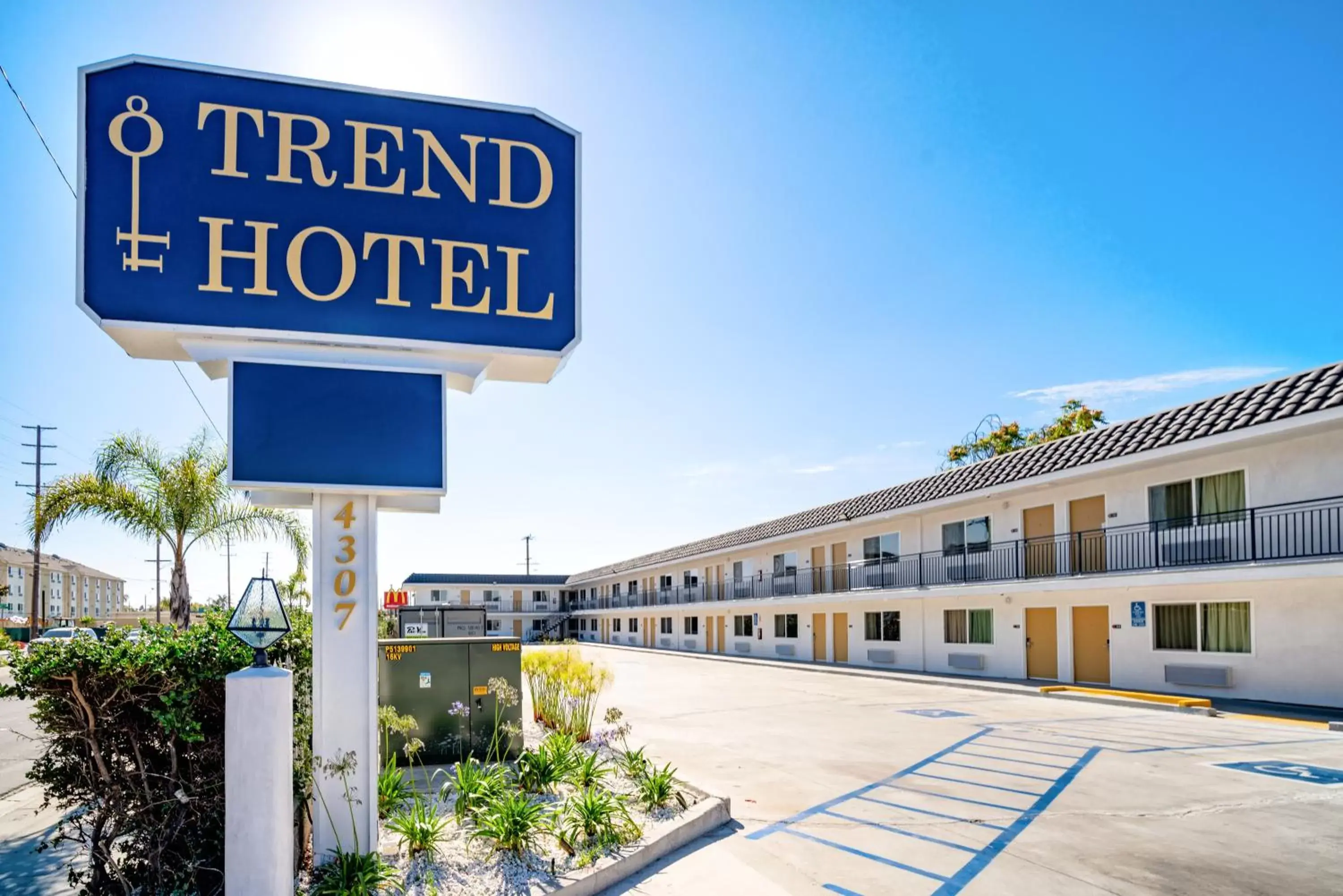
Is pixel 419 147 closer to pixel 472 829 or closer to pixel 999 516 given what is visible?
pixel 472 829

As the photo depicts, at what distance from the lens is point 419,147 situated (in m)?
6.44

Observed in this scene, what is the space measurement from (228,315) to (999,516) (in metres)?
23.1

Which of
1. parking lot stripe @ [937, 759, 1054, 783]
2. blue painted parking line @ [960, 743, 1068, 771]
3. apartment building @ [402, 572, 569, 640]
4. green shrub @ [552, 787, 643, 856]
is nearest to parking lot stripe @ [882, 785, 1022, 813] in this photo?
parking lot stripe @ [937, 759, 1054, 783]

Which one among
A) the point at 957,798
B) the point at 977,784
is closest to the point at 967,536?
the point at 977,784

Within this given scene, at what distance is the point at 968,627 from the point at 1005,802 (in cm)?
1835

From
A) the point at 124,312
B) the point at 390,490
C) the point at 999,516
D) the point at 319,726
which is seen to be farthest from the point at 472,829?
the point at 999,516

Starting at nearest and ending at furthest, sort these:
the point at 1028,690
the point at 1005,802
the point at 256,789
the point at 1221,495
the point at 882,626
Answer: the point at 256,789 < the point at 1005,802 < the point at 1221,495 < the point at 1028,690 < the point at 882,626

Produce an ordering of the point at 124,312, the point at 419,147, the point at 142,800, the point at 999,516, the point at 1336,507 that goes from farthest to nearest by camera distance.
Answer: the point at 999,516 < the point at 1336,507 < the point at 419,147 < the point at 124,312 < the point at 142,800

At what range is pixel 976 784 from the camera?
9305 millimetres

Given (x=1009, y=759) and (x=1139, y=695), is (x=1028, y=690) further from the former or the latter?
(x=1009, y=759)

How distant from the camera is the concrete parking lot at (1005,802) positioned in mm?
6094

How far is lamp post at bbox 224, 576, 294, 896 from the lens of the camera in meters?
4.74

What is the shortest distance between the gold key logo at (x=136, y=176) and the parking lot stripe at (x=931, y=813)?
7865 millimetres

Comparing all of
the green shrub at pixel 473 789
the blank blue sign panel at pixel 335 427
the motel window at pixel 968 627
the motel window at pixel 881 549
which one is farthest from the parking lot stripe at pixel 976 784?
the motel window at pixel 881 549
